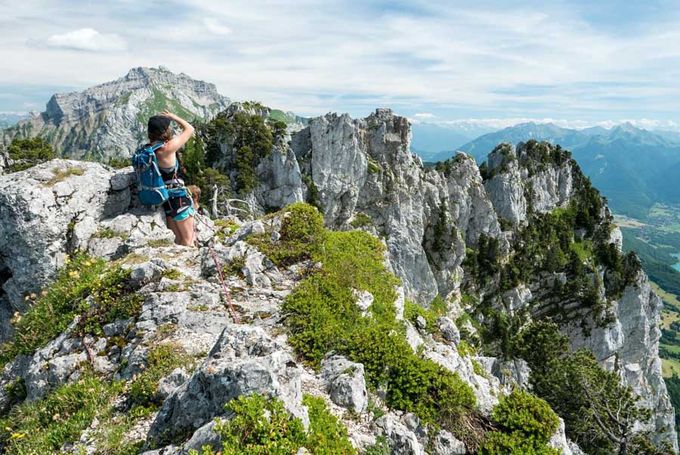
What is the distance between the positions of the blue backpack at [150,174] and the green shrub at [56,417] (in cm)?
596

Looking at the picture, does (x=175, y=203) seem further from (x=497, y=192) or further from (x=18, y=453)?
(x=497, y=192)

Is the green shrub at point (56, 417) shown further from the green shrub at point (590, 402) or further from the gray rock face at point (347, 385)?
the green shrub at point (590, 402)

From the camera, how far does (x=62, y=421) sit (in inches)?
312

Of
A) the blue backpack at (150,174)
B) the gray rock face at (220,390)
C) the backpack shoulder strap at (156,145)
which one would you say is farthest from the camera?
the blue backpack at (150,174)

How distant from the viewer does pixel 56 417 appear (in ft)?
26.0

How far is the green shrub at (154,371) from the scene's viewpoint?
826cm

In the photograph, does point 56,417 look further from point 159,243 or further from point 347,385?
point 159,243

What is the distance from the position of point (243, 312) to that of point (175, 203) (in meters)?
4.97

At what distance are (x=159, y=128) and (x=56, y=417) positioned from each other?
25.3 ft

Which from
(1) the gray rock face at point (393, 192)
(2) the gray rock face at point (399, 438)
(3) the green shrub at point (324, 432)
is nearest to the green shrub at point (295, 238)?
(3) the green shrub at point (324, 432)

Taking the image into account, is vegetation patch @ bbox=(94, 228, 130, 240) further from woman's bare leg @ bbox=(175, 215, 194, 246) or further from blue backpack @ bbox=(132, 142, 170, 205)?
blue backpack @ bbox=(132, 142, 170, 205)

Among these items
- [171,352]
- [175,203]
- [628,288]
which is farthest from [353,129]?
[628,288]

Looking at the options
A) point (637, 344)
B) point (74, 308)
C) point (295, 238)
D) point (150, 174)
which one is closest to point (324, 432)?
point (295, 238)

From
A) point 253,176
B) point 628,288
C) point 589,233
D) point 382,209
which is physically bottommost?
point 628,288
